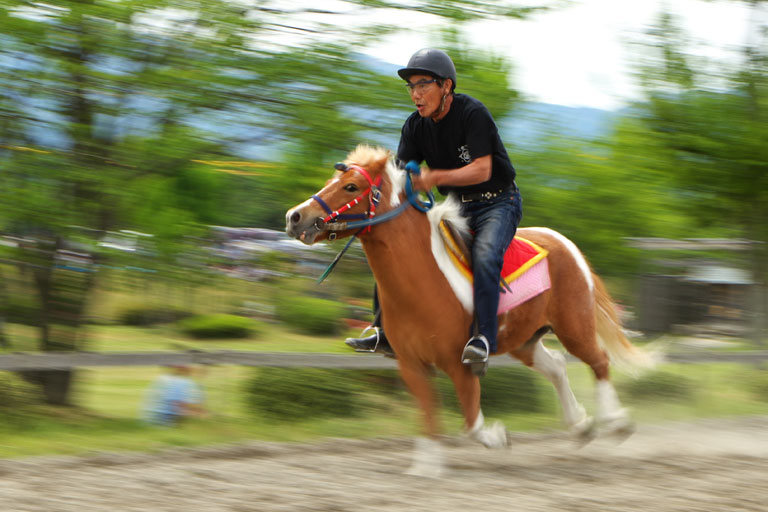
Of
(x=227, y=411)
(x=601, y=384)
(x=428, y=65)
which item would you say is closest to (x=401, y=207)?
(x=428, y=65)

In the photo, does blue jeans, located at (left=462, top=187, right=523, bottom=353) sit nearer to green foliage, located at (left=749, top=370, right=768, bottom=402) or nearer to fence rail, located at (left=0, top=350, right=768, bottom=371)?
fence rail, located at (left=0, top=350, right=768, bottom=371)

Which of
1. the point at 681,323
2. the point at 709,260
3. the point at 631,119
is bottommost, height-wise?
the point at 681,323

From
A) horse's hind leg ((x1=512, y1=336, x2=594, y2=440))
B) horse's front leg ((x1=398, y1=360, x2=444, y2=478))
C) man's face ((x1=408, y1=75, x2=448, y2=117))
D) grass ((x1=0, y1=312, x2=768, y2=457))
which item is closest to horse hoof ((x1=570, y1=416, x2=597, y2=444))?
horse's hind leg ((x1=512, y1=336, x2=594, y2=440))

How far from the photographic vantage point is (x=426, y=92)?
506 cm

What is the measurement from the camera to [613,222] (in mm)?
10188

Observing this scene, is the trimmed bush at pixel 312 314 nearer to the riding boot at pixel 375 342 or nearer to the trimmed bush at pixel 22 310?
the trimmed bush at pixel 22 310

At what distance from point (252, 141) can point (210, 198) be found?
691 mm

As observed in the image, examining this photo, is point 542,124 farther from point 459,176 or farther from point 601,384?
point 459,176

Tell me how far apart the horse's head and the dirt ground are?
1.46 metres

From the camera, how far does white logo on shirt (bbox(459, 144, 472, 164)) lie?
521 centimetres

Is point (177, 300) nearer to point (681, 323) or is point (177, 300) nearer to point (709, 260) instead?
point (709, 260)

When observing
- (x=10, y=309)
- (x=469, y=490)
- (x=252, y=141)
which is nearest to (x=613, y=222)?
(x=252, y=141)

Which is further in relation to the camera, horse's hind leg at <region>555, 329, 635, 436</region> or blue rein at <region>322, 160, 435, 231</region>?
horse's hind leg at <region>555, 329, 635, 436</region>

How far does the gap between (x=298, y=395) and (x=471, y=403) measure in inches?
126
